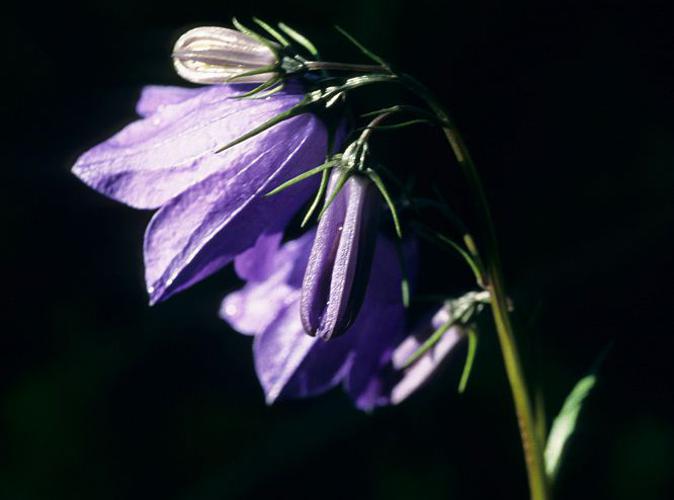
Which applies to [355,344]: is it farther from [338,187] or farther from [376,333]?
[338,187]

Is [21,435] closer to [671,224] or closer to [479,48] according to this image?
[479,48]

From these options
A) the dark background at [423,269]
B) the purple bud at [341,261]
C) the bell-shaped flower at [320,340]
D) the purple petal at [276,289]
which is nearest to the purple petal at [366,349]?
the bell-shaped flower at [320,340]

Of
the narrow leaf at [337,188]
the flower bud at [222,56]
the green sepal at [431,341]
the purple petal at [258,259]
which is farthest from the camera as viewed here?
the purple petal at [258,259]

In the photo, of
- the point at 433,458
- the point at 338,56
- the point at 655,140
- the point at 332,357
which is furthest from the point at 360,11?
the point at 332,357

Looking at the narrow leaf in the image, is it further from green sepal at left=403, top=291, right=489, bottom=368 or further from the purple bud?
green sepal at left=403, top=291, right=489, bottom=368

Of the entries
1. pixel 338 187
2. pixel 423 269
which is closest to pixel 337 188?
pixel 338 187

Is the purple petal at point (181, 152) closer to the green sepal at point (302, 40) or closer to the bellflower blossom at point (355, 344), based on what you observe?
the green sepal at point (302, 40)
